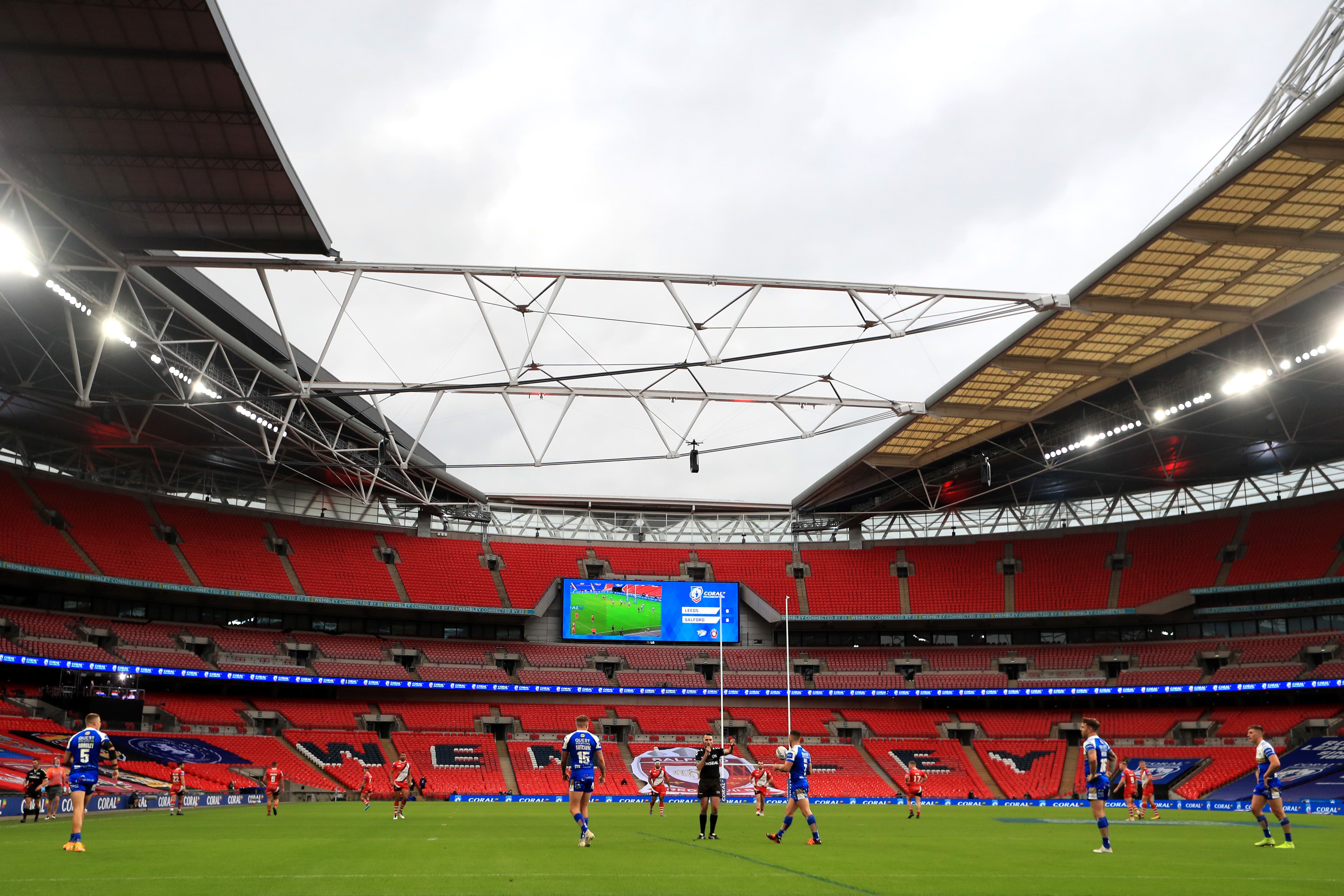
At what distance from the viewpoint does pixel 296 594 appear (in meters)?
54.6

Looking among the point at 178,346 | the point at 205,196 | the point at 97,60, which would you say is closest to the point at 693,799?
the point at 178,346

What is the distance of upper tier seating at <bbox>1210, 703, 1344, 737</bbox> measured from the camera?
4778cm

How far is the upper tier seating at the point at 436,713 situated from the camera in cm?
5425

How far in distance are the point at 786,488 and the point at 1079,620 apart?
2962 inches

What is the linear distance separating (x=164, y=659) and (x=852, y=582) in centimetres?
4228

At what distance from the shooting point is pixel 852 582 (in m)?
63.6

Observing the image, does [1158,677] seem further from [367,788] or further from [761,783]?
[367,788]

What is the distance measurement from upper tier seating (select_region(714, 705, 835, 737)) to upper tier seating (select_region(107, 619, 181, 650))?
31911 millimetres

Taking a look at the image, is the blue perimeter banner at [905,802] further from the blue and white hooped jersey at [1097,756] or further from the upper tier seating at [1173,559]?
the blue and white hooped jersey at [1097,756]

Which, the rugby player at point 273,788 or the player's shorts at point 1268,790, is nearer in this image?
the player's shorts at point 1268,790

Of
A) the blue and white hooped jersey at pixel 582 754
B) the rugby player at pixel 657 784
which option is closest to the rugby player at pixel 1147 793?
the rugby player at pixel 657 784

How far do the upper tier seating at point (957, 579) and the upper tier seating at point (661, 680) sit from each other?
15.2 meters

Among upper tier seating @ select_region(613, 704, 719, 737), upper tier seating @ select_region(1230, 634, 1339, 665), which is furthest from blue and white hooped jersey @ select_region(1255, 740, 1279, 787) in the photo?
upper tier seating @ select_region(1230, 634, 1339, 665)

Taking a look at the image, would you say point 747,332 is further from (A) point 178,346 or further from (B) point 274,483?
(A) point 178,346
